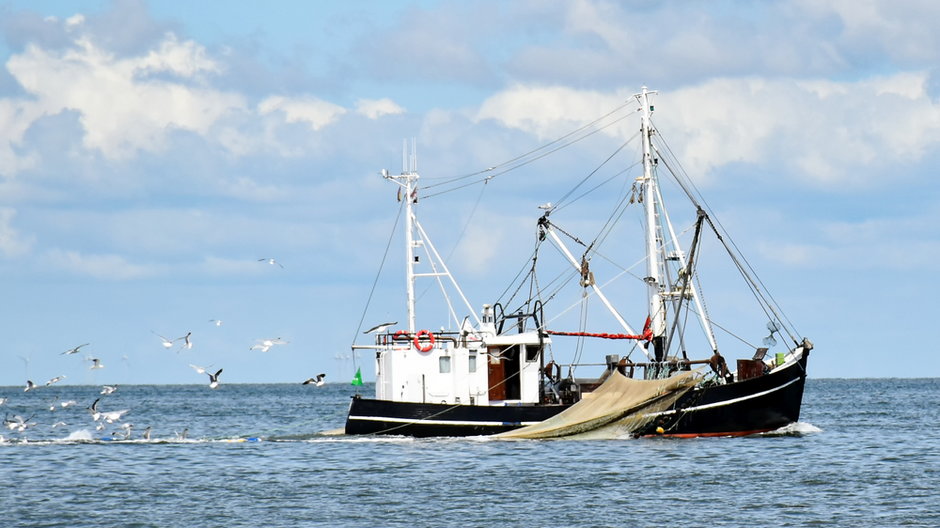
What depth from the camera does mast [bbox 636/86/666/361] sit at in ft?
147

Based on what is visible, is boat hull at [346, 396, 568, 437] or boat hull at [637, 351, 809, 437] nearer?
boat hull at [637, 351, 809, 437]

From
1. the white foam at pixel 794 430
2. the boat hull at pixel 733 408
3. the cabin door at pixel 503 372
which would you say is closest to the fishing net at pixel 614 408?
the boat hull at pixel 733 408

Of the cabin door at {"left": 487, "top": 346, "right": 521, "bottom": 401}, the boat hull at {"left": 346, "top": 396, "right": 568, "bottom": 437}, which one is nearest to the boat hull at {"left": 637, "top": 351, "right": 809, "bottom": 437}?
the boat hull at {"left": 346, "top": 396, "right": 568, "bottom": 437}

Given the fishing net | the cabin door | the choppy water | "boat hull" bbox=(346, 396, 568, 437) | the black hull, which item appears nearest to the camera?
the choppy water

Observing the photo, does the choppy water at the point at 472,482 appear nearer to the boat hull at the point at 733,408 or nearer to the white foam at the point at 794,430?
the white foam at the point at 794,430

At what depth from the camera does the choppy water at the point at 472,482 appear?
27344 mm

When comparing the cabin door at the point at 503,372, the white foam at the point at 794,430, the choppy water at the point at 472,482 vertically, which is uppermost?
the cabin door at the point at 503,372

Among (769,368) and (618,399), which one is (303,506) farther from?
(769,368)

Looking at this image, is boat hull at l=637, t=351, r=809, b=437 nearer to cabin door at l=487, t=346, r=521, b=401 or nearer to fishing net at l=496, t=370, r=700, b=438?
fishing net at l=496, t=370, r=700, b=438


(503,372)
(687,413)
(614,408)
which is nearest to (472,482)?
(614,408)

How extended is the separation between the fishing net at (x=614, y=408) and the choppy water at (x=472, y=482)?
0.51 metres

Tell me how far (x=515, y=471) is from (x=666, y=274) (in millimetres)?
12883

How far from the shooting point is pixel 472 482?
3244 cm

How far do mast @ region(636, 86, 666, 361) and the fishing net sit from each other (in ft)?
12.7
